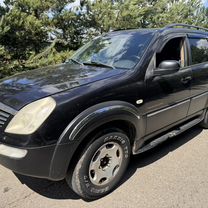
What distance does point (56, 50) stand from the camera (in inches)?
314

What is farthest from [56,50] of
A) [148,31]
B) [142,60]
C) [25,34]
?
[142,60]

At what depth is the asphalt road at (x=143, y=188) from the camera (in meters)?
2.74

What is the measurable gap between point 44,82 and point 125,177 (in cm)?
151

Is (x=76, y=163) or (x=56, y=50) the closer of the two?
(x=76, y=163)

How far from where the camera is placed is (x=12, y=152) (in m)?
2.33

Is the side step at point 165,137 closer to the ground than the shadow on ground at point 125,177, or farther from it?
farther from it

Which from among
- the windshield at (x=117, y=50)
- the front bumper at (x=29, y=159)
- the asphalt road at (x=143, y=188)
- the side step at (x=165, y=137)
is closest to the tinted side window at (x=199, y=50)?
the windshield at (x=117, y=50)

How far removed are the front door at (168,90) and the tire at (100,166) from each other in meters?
0.51

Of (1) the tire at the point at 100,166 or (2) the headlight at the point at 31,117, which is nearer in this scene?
(2) the headlight at the point at 31,117

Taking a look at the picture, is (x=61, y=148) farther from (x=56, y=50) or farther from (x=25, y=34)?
(x=56, y=50)

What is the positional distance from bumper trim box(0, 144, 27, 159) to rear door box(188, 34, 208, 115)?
262 centimetres

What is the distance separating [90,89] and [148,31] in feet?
5.12

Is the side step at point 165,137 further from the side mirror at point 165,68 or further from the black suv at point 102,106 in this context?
the side mirror at point 165,68

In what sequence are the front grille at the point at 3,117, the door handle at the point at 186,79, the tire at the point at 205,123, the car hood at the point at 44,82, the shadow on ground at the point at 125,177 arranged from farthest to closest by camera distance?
the tire at the point at 205,123 → the door handle at the point at 186,79 → the shadow on ground at the point at 125,177 → the car hood at the point at 44,82 → the front grille at the point at 3,117
